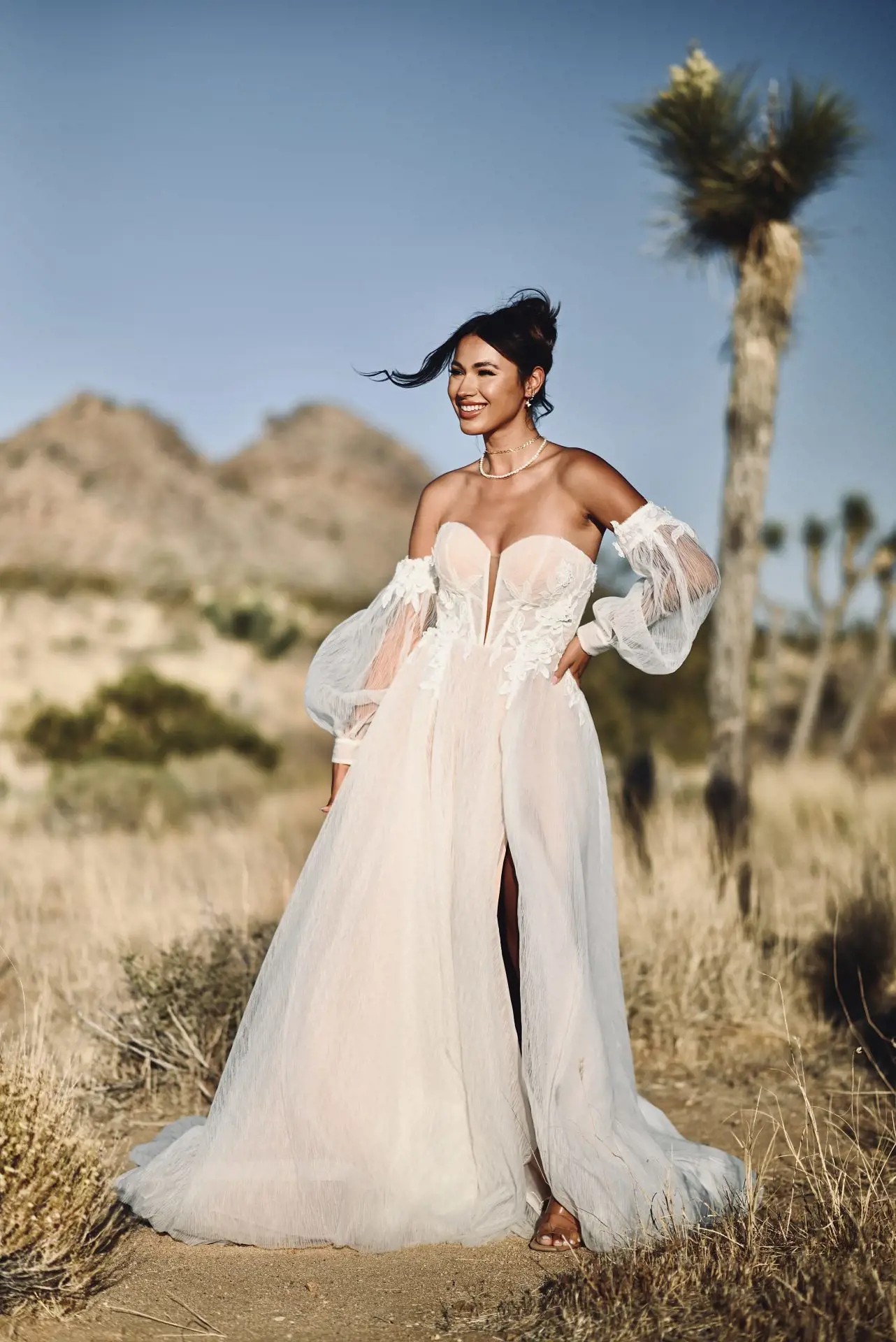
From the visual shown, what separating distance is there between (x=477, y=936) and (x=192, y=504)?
52.3m

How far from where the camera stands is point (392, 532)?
59.3 metres

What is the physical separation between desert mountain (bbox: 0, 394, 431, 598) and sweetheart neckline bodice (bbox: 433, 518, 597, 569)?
39.5m

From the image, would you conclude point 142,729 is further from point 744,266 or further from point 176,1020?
point 176,1020

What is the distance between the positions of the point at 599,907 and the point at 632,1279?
107 cm

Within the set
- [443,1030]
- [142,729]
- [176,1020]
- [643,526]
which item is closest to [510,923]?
[443,1030]

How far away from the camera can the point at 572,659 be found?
12.2ft

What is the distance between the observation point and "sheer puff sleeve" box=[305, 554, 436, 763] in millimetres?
3900

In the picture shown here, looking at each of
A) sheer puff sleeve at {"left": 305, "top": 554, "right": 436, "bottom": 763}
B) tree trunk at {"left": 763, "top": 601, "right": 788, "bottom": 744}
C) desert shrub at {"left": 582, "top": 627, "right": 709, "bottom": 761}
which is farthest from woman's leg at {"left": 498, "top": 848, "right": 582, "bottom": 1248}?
tree trunk at {"left": 763, "top": 601, "right": 788, "bottom": 744}

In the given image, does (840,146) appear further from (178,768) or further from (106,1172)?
(178,768)

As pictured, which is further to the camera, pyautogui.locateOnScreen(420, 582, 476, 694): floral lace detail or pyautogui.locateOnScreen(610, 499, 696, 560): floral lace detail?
pyautogui.locateOnScreen(420, 582, 476, 694): floral lace detail

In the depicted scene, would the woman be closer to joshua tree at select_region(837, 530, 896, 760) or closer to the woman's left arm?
the woman's left arm

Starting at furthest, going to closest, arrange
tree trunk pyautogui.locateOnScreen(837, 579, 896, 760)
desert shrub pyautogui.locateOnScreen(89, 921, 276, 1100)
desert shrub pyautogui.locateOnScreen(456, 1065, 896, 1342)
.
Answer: tree trunk pyautogui.locateOnScreen(837, 579, 896, 760), desert shrub pyautogui.locateOnScreen(89, 921, 276, 1100), desert shrub pyautogui.locateOnScreen(456, 1065, 896, 1342)

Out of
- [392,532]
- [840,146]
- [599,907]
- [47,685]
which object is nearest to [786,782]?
[840,146]

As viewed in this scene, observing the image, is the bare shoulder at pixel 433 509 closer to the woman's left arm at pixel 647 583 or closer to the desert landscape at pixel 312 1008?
the woman's left arm at pixel 647 583
